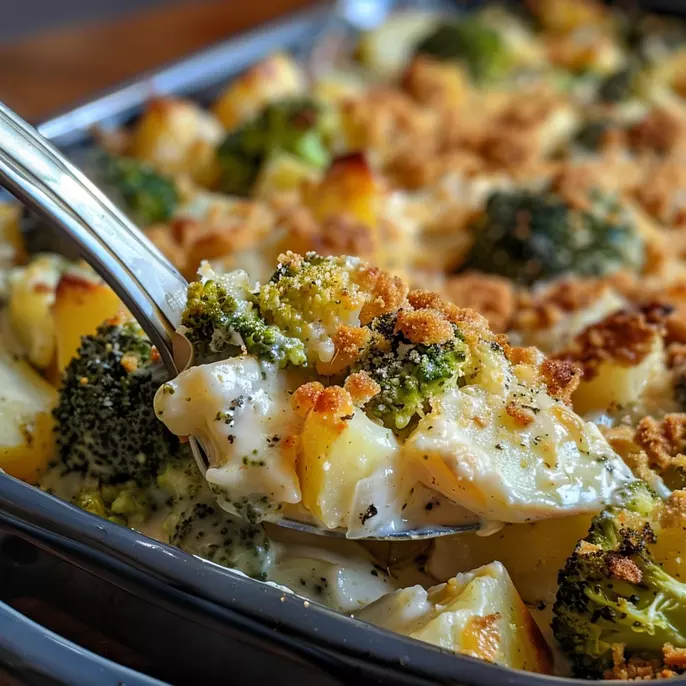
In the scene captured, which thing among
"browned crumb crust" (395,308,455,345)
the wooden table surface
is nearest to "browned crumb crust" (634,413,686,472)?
"browned crumb crust" (395,308,455,345)

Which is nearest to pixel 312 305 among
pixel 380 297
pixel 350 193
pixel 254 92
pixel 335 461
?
pixel 380 297

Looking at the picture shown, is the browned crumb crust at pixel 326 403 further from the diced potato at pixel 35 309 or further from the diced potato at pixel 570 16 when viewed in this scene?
the diced potato at pixel 570 16

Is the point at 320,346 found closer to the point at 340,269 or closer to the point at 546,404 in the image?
the point at 340,269

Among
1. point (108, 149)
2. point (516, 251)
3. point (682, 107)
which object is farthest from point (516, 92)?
point (108, 149)

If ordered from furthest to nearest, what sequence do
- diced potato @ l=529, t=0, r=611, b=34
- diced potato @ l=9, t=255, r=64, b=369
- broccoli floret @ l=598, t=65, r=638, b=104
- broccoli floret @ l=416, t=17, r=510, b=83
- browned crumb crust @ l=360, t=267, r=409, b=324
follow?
1. diced potato @ l=529, t=0, r=611, b=34
2. broccoli floret @ l=416, t=17, r=510, b=83
3. broccoli floret @ l=598, t=65, r=638, b=104
4. diced potato @ l=9, t=255, r=64, b=369
5. browned crumb crust @ l=360, t=267, r=409, b=324

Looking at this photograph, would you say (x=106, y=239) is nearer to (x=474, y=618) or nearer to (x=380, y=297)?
(x=380, y=297)

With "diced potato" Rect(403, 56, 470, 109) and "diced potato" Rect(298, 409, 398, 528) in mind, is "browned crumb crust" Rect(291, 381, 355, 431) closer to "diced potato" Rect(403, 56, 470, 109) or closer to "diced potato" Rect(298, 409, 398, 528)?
"diced potato" Rect(298, 409, 398, 528)
